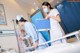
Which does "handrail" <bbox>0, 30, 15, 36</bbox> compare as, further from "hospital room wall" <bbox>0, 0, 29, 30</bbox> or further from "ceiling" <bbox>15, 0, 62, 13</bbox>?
"ceiling" <bbox>15, 0, 62, 13</bbox>

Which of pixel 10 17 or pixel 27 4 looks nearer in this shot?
pixel 10 17

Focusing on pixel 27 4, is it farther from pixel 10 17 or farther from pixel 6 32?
pixel 6 32

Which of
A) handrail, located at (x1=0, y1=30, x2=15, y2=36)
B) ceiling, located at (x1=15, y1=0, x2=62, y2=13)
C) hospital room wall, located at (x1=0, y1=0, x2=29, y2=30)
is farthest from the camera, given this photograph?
ceiling, located at (x1=15, y1=0, x2=62, y2=13)

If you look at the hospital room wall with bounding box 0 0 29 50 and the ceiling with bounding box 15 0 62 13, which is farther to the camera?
the ceiling with bounding box 15 0 62 13

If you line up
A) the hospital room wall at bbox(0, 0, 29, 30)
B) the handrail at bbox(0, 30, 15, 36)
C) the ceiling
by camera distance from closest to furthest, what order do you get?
the handrail at bbox(0, 30, 15, 36) < the hospital room wall at bbox(0, 0, 29, 30) < the ceiling

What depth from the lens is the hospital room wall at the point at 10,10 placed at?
416cm

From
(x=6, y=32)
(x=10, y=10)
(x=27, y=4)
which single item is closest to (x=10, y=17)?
(x=10, y=10)

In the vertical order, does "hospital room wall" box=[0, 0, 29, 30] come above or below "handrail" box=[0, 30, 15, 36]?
above

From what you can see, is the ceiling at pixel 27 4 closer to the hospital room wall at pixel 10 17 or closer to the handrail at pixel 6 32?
the hospital room wall at pixel 10 17

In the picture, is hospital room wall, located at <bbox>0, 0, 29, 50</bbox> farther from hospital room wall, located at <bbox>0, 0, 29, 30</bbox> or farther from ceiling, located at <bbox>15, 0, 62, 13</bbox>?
ceiling, located at <bbox>15, 0, 62, 13</bbox>

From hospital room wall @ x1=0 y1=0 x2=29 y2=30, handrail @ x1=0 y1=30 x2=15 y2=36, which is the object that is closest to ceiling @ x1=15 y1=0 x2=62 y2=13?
hospital room wall @ x1=0 y1=0 x2=29 y2=30

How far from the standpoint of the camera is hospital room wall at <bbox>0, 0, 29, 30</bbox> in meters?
4.16

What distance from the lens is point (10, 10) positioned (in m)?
4.35

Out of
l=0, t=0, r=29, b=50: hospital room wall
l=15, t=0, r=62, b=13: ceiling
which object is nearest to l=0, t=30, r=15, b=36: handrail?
l=0, t=0, r=29, b=50: hospital room wall
